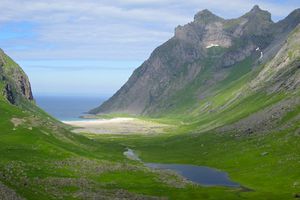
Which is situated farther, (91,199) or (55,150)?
(55,150)

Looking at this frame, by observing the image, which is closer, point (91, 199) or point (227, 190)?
point (91, 199)

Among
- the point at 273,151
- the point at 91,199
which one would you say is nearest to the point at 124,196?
the point at 91,199

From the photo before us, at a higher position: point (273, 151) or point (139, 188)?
point (273, 151)

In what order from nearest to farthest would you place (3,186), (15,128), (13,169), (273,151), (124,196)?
1. (3,186)
2. (124,196)
3. (13,169)
4. (273,151)
5. (15,128)

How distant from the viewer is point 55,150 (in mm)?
169625

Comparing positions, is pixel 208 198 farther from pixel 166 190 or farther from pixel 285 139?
pixel 285 139

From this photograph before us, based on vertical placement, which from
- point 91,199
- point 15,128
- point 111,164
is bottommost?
point 91,199

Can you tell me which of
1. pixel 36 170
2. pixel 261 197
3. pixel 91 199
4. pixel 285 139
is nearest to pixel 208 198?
pixel 261 197

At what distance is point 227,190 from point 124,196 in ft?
99.8

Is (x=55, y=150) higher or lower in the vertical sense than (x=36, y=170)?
higher

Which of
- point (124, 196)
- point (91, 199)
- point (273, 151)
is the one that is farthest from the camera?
point (273, 151)

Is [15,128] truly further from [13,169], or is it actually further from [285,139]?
[285,139]

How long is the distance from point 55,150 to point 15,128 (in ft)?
117

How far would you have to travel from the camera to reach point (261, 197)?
119m
